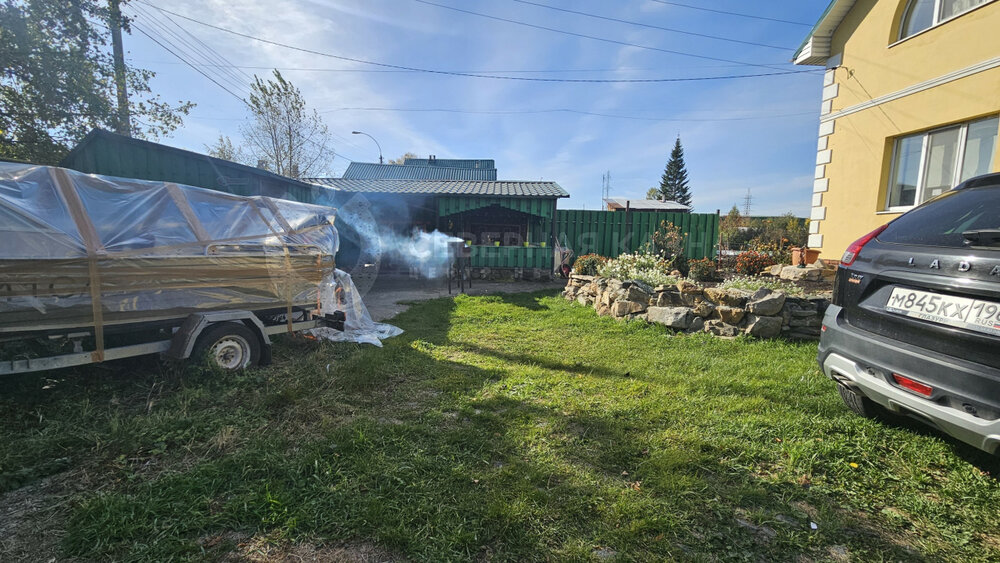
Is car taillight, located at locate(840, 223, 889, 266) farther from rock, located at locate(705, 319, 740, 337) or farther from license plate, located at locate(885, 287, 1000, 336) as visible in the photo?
rock, located at locate(705, 319, 740, 337)

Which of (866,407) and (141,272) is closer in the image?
(866,407)

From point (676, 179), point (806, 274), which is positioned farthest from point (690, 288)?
point (676, 179)

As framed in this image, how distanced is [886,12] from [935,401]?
26.4 feet

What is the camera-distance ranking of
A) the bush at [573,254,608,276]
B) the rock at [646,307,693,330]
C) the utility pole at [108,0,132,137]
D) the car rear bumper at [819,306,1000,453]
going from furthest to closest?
the utility pole at [108,0,132,137] < the bush at [573,254,608,276] < the rock at [646,307,693,330] < the car rear bumper at [819,306,1000,453]

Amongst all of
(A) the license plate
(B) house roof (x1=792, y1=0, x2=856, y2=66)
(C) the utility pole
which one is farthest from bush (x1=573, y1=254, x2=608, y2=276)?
(C) the utility pole

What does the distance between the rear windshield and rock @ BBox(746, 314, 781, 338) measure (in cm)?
259

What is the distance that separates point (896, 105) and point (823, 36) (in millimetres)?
2269

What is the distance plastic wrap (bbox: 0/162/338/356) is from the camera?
2.73 metres

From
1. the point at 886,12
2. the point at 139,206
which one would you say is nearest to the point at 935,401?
the point at 139,206

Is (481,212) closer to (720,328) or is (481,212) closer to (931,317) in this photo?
(720,328)

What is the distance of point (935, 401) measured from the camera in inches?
73.1

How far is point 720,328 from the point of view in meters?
5.05

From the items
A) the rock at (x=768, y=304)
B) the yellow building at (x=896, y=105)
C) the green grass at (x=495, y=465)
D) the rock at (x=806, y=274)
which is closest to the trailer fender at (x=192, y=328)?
the green grass at (x=495, y=465)

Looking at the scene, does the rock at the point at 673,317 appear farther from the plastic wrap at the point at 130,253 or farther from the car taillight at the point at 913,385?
the plastic wrap at the point at 130,253
